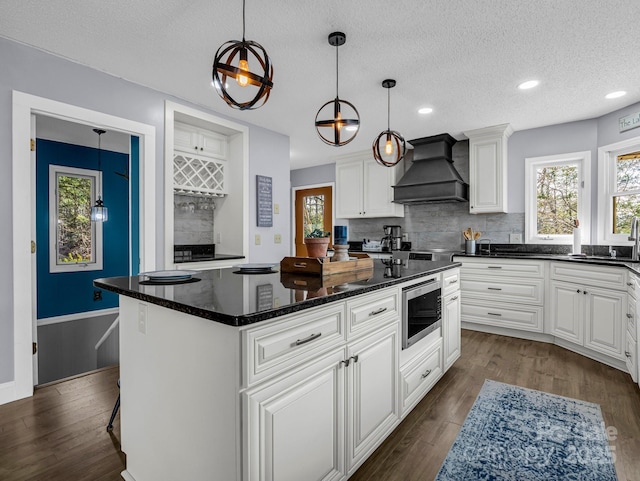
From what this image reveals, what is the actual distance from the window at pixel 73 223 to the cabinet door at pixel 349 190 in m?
3.63

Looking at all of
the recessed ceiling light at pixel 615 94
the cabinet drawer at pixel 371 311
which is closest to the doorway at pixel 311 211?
the recessed ceiling light at pixel 615 94

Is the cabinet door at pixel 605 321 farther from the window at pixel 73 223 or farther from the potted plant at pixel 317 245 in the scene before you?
the window at pixel 73 223

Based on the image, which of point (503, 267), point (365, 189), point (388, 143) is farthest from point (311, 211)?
point (388, 143)

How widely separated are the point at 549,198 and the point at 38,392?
5.45m

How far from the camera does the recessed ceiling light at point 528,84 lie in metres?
3.00

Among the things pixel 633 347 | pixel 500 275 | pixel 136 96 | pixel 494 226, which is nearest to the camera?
pixel 633 347

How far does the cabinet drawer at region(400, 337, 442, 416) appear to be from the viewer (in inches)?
79.4

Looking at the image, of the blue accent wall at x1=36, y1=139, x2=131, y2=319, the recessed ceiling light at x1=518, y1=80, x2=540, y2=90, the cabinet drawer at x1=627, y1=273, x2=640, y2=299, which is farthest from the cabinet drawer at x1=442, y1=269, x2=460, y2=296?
the blue accent wall at x1=36, y1=139, x2=131, y2=319

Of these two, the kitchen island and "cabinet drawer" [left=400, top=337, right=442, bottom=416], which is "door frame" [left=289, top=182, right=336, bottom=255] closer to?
"cabinet drawer" [left=400, top=337, right=442, bottom=416]

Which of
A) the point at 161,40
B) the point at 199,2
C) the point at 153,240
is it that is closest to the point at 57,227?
the point at 153,240

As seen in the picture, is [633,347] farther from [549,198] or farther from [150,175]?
[150,175]

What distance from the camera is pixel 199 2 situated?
6.63ft

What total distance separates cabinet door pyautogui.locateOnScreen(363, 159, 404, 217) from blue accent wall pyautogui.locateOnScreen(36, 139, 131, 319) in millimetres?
3724

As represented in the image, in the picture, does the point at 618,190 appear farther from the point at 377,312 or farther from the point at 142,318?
the point at 142,318
